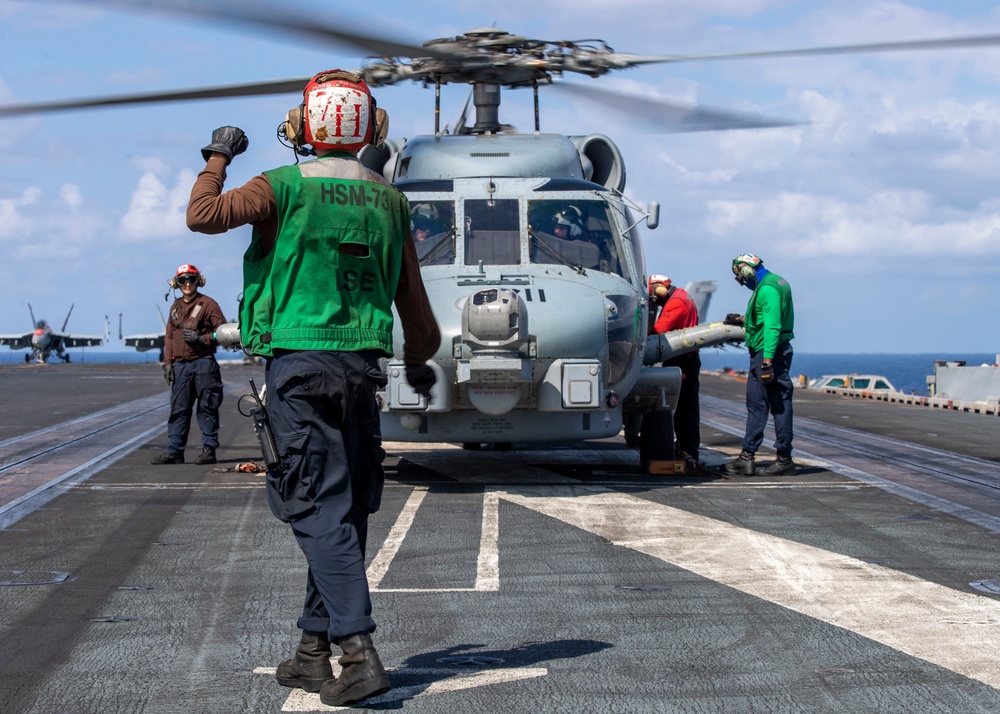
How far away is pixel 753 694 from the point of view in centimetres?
432

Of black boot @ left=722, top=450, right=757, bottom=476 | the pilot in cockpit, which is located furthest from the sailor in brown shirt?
black boot @ left=722, top=450, right=757, bottom=476

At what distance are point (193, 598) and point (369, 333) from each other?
2181 mm

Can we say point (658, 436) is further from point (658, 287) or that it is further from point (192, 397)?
point (192, 397)

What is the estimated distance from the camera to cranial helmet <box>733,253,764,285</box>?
11.7 meters

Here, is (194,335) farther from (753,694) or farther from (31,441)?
(753,694)

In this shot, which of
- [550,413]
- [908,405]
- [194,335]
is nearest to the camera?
[550,413]

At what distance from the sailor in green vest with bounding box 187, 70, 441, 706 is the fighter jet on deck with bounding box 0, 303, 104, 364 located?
69020mm

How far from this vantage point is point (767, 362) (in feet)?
36.9

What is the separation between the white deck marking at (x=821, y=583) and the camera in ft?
16.4

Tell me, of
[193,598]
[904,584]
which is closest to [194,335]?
[193,598]

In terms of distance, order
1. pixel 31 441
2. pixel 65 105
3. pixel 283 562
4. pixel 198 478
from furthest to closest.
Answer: pixel 31 441 < pixel 198 478 < pixel 65 105 < pixel 283 562

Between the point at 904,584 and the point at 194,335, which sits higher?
the point at 194,335

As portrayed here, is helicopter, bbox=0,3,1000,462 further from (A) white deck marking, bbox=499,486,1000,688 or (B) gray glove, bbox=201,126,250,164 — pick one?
(B) gray glove, bbox=201,126,250,164

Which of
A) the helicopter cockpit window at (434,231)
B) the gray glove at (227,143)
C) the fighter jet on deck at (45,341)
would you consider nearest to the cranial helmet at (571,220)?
the helicopter cockpit window at (434,231)
